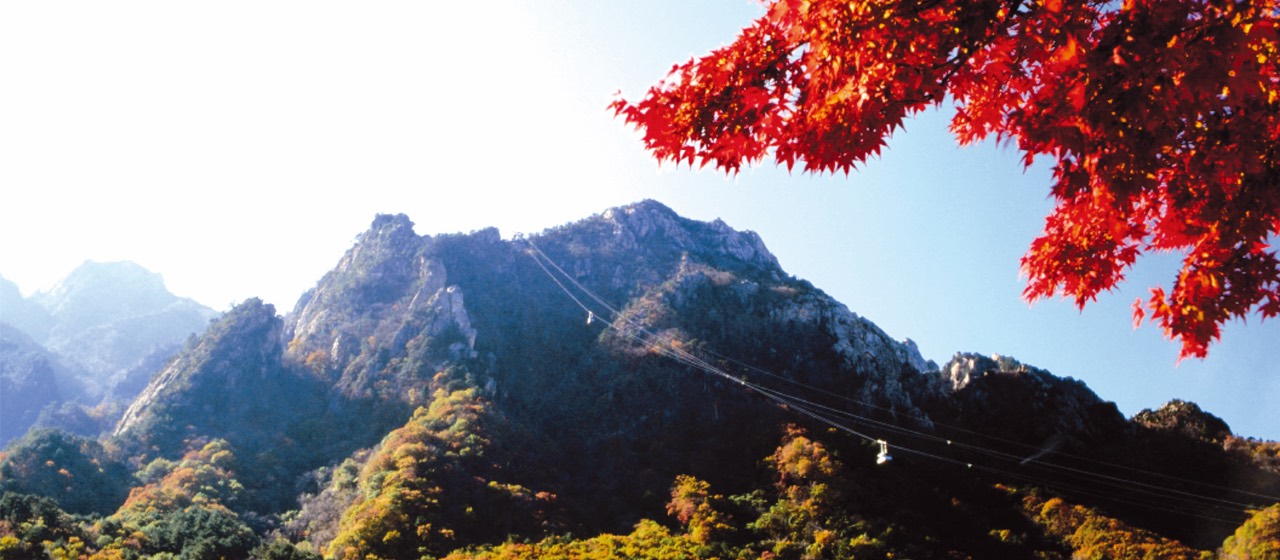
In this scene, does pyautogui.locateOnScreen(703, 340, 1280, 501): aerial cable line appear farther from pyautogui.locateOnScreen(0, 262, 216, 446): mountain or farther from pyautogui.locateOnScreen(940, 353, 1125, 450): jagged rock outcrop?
pyautogui.locateOnScreen(0, 262, 216, 446): mountain

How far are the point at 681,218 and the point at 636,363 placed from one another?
33972 millimetres

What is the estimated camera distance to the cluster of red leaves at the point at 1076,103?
250cm

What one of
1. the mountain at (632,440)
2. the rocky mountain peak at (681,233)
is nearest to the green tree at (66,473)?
the mountain at (632,440)

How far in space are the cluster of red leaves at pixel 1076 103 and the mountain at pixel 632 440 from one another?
1070 cm

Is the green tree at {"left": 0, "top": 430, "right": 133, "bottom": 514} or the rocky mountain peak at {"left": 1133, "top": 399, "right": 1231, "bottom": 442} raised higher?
the rocky mountain peak at {"left": 1133, "top": 399, "right": 1231, "bottom": 442}

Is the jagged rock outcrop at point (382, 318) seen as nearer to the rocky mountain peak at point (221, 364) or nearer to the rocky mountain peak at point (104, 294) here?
the rocky mountain peak at point (221, 364)

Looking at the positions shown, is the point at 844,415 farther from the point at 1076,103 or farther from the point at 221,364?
the point at 221,364

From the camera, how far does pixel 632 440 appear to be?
29406 mm

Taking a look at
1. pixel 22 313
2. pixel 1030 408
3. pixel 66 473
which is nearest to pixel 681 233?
pixel 1030 408

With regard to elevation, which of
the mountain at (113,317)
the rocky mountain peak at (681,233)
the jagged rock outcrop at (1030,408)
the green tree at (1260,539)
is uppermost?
the rocky mountain peak at (681,233)

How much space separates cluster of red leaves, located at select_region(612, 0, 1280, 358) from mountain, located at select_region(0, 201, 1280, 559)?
10.7 m

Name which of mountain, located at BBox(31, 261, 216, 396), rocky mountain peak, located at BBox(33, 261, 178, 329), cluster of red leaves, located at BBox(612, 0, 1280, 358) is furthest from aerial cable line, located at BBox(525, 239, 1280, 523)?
rocky mountain peak, located at BBox(33, 261, 178, 329)

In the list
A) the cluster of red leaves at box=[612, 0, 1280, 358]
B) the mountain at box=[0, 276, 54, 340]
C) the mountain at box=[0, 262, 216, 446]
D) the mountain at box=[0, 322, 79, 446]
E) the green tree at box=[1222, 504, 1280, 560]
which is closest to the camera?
the cluster of red leaves at box=[612, 0, 1280, 358]

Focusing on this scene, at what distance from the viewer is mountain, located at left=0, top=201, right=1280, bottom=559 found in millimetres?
18484
